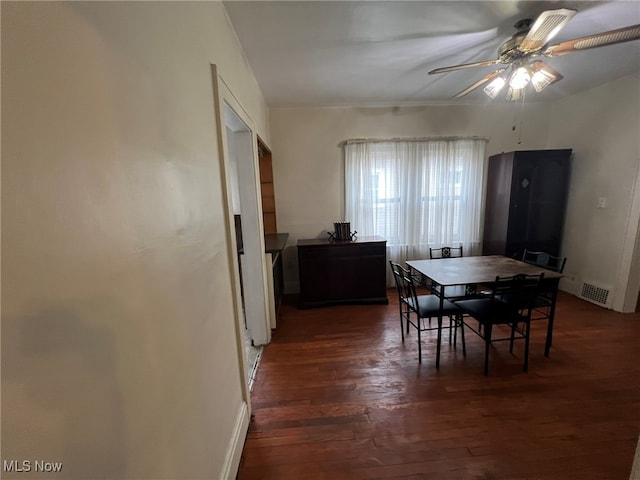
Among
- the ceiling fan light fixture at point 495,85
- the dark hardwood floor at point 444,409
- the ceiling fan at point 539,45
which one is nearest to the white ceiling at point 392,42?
the ceiling fan at point 539,45

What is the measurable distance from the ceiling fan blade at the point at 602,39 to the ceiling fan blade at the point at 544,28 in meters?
0.11

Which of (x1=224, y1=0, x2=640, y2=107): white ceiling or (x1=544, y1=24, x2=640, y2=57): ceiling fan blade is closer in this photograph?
(x1=544, y1=24, x2=640, y2=57): ceiling fan blade

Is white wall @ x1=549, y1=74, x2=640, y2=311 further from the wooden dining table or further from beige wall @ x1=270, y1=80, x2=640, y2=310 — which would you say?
the wooden dining table

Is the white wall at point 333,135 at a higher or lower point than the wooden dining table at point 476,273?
higher

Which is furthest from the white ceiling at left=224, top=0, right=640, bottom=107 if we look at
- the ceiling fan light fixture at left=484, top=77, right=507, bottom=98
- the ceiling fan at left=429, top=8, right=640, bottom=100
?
the ceiling fan light fixture at left=484, top=77, right=507, bottom=98

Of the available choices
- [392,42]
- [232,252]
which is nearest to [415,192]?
[392,42]

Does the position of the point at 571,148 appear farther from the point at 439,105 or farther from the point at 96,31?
the point at 96,31

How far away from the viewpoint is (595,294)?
3.22m

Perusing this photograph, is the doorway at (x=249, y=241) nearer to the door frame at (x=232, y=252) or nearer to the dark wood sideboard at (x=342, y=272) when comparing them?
the door frame at (x=232, y=252)

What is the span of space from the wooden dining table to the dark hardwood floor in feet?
1.03

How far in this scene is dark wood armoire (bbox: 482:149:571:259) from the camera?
3.34 metres

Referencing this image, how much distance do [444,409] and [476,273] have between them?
1.13 metres

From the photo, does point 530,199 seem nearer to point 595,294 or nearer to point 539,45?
point 595,294

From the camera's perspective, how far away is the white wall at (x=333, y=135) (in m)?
3.57
